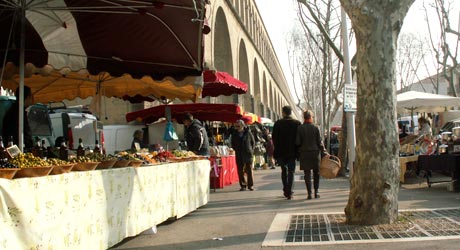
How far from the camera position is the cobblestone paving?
621cm

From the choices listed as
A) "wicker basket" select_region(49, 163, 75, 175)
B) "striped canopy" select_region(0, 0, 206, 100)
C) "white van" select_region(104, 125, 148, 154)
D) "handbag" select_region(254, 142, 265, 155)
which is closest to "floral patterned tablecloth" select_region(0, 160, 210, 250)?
"wicker basket" select_region(49, 163, 75, 175)

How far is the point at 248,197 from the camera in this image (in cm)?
1129

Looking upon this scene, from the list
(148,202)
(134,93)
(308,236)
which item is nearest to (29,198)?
(148,202)

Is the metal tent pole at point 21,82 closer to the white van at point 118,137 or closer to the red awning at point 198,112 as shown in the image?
the red awning at point 198,112

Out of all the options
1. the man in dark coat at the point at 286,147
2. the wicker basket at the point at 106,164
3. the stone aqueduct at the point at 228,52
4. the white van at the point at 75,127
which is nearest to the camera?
the wicker basket at the point at 106,164

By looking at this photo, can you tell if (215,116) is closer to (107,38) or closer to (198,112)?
(198,112)

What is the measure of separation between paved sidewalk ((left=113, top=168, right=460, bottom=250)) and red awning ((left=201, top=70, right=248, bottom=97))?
2523mm

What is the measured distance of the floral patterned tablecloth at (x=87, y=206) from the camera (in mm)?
3762

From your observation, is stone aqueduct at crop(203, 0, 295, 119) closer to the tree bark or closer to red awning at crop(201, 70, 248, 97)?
red awning at crop(201, 70, 248, 97)

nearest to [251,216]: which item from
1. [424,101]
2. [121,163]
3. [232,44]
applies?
[121,163]

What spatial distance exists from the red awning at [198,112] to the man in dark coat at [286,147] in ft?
16.1

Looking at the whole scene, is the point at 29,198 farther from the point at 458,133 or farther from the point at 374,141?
the point at 458,133

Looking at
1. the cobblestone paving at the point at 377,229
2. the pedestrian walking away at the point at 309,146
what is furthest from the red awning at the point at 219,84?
the cobblestone paving at the point at 377,229

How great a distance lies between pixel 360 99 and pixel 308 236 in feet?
6.34
